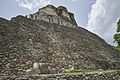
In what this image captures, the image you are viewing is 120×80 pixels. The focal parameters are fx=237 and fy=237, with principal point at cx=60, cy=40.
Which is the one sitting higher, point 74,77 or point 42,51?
point 42,51

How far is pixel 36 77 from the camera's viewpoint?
13805 millimetres

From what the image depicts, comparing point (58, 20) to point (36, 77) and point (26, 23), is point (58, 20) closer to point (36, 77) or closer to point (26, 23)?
point (26, 23)

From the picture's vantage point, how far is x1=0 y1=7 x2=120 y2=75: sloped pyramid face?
1921cm

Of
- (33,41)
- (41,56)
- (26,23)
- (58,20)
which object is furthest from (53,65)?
(58,20)

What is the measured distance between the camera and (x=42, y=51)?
22.9 m

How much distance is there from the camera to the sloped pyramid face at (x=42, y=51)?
19.2 m

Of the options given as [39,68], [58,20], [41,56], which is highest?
[58,20]

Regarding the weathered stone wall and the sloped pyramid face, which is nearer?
the weathered stone wall

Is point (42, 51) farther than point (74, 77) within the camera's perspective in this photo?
Yes

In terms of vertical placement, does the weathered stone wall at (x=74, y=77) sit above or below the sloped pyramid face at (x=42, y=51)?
below

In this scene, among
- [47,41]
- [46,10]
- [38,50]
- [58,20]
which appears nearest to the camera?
[38,50]

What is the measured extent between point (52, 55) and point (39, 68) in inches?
174

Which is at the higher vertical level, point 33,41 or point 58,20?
point 58,20

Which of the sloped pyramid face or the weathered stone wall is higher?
the sloped pyramid face
